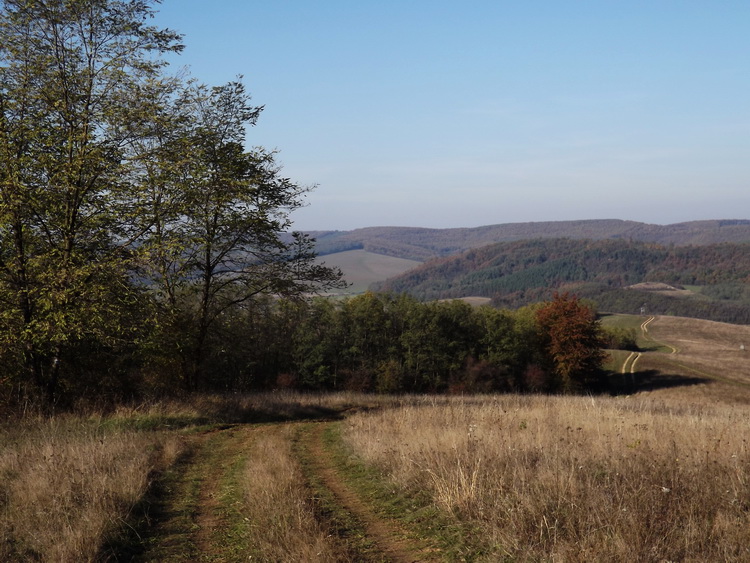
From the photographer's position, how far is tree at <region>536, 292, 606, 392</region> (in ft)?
244

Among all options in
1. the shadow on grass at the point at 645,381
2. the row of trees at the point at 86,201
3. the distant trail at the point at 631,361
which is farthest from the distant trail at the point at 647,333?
the row of trees at the point at 86,201

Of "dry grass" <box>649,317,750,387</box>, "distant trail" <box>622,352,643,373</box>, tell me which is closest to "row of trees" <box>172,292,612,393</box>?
"distant trail" <box>622,352,643,373</box>

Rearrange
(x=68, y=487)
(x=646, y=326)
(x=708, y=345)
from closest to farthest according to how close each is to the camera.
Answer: (x=68, y=487) < (x=708, y=345) < (x=646, y=326)

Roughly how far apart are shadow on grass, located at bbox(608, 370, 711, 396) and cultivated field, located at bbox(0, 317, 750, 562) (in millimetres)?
81687

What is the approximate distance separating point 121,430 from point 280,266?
8385 mm

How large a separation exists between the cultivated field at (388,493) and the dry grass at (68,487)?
0.03 m

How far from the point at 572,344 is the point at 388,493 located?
71441mm

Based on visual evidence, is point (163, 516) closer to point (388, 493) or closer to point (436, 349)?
point (388, 493)

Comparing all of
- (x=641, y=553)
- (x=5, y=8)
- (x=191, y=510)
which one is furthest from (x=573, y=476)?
(x=5, y=8)

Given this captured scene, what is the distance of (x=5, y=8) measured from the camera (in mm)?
13422

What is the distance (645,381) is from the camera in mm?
90062

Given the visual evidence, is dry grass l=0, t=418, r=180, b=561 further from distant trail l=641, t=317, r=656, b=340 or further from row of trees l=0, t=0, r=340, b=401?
distant trail l=641, t=317, r=656, b=340

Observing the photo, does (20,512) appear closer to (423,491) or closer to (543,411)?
(423,491)

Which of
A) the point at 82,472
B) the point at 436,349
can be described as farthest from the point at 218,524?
the point at 436,349
